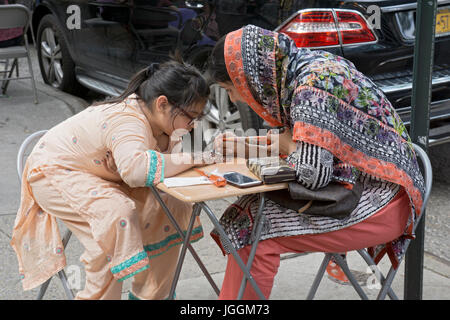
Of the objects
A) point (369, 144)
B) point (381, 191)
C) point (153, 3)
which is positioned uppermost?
point (153, 3)

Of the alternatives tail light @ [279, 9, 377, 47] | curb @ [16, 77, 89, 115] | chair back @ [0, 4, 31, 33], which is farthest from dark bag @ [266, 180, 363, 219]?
chair back @ [0, 4, 31, 33]

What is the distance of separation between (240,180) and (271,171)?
111 millimetres

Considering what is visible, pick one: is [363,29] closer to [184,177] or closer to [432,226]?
[432,226]

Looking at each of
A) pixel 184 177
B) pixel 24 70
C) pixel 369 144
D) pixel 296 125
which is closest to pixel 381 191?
pixel 369 144

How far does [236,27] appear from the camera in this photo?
4.42 m

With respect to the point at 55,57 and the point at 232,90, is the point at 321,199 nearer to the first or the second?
the point at 232,90

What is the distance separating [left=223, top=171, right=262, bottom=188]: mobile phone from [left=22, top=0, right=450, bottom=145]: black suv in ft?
5.65

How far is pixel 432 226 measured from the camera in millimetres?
4023

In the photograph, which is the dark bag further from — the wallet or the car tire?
the car tire

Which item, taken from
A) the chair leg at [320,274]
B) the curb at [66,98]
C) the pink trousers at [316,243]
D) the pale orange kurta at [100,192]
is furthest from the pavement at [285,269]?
the curb at [66,98]

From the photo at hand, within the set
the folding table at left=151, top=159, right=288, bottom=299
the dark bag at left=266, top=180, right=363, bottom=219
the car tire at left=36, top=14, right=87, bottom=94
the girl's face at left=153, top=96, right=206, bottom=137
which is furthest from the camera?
the car tire at left=36, top=14, right=87, bottom=94

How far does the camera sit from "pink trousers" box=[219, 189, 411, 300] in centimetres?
241

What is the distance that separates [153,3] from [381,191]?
315cm

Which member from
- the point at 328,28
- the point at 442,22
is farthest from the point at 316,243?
the point at 442,22
